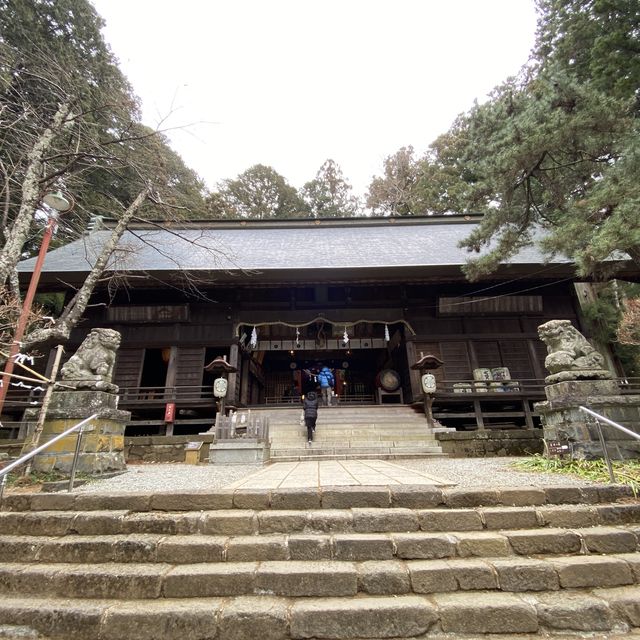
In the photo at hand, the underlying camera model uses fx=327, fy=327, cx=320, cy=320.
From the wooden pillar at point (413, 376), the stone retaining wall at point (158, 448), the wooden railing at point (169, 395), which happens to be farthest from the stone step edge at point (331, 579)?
the wooden pillar at point (413, 376)

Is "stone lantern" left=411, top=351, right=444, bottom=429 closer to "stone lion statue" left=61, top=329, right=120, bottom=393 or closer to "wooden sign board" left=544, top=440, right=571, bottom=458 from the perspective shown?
"wooden sign board" left=544, top=440, right=571, bottom=458

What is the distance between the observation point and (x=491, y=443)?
325 inches

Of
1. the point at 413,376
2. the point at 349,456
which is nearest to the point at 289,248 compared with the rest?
the point at 413,376

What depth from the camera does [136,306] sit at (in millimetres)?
11086

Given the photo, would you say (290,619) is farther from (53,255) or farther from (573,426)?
(53,255)

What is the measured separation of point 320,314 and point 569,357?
7401 millimetres

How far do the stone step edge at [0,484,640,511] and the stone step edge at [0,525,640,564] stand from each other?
0.30 metres

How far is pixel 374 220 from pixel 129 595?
1715cm

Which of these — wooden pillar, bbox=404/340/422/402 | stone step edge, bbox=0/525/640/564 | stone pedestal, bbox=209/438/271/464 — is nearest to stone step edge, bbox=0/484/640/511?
stone step edge, bbox=0/525/640/564

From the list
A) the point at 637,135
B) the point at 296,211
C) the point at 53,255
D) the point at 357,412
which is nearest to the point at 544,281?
the point at 637,135

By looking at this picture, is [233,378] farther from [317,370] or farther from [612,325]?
[612,325]

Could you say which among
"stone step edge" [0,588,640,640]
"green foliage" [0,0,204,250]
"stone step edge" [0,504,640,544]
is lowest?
"stone step edge" [0,588,640,640]

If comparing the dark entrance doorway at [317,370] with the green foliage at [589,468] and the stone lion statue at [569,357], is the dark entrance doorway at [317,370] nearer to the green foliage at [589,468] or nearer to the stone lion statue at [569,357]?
the stone lion statue at [569,357]

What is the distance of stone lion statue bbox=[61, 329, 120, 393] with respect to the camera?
16.2ft
